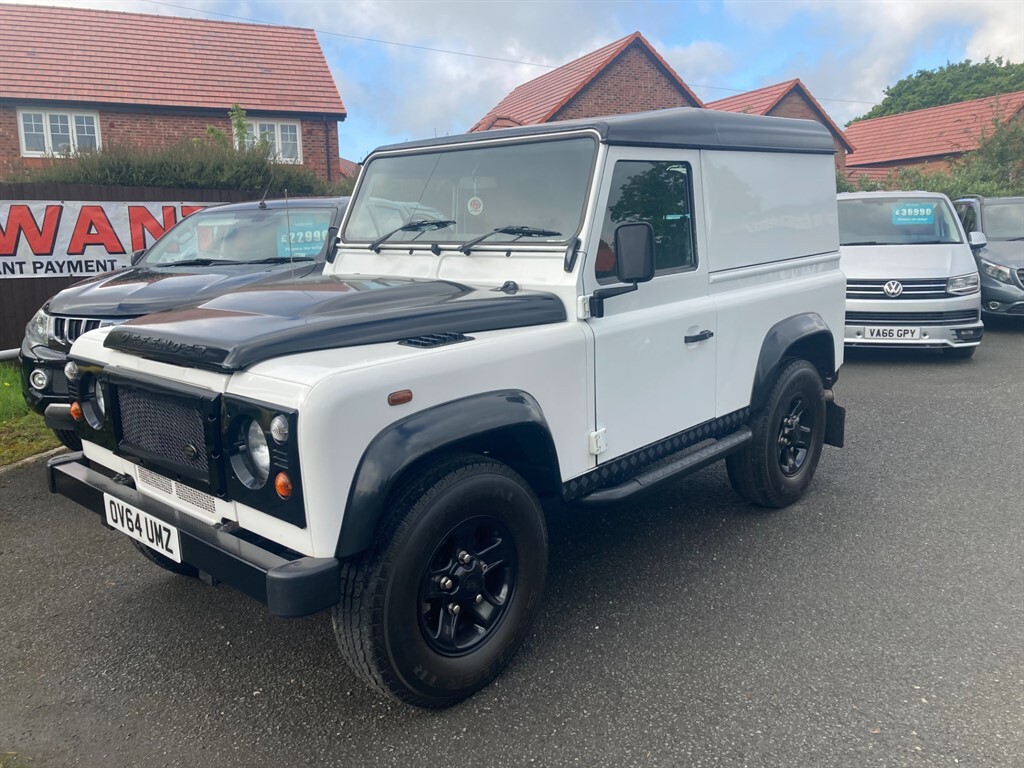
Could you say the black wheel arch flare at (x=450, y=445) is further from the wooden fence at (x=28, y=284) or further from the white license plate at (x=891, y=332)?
the wooden fence at (x=28, y=284)

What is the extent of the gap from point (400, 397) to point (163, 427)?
926 millimetres

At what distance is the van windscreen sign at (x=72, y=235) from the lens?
8.73 metres

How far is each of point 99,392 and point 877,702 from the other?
3.20 metres

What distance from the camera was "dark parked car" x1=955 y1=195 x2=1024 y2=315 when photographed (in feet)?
36.6

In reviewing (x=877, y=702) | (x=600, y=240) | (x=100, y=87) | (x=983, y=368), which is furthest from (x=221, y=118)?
(x=877, y=702)

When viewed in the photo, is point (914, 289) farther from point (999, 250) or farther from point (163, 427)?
point (163, 427)

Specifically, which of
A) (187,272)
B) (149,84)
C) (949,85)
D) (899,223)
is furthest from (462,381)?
(949,85)

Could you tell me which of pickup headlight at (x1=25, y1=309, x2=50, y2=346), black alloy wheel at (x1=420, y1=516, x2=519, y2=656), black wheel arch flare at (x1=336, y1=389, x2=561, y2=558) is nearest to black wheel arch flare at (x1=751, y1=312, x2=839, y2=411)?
black wheel arch flare at (x1=336, y1=389, x2=561, y2=558)

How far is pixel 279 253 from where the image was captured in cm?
658

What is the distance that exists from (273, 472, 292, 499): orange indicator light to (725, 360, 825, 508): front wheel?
2.78 metres

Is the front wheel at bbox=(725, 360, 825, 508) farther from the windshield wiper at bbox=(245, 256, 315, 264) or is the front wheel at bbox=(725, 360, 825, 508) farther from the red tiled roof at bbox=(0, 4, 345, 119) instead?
the red tiled roof at bbox=(0, 4, 345, 119)

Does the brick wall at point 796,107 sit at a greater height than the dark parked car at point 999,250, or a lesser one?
greater

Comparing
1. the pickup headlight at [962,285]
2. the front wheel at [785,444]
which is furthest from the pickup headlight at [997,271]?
the front wheel at [785,444]

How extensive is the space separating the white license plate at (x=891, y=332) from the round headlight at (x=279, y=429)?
26.8 feet
